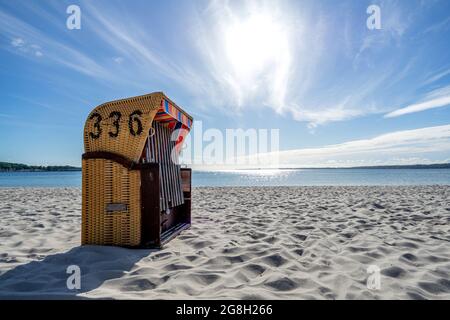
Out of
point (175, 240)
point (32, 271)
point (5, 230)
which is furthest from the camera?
point (5, 230)

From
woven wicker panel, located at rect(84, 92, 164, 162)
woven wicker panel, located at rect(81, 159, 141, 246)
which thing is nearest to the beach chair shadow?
woven wicker panel, located at rect(81, 159, 141, 246)

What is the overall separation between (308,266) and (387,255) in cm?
107

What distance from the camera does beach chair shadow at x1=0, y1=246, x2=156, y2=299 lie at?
205 cm

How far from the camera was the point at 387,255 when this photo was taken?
2.95m

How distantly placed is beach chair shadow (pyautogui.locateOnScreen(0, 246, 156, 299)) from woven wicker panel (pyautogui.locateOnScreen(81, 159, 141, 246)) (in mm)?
172

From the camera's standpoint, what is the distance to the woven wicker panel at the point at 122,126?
3.21 m

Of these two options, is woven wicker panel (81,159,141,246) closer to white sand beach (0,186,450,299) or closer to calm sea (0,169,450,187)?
white sand beach (0,186,450,299)

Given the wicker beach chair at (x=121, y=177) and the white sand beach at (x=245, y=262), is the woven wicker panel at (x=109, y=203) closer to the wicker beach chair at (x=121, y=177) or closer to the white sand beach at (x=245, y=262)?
the wicker beach chair at (x=121, y=177)

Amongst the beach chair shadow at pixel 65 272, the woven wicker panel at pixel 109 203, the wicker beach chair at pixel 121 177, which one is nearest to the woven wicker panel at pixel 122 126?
the wicker beach chair at pixel 121 177

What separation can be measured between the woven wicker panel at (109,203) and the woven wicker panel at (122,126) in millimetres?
219

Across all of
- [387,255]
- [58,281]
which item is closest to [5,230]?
[58,281]

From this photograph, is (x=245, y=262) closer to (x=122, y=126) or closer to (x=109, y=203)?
(x=109, y=203)

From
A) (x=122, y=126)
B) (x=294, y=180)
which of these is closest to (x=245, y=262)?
(x=122, y=126)
